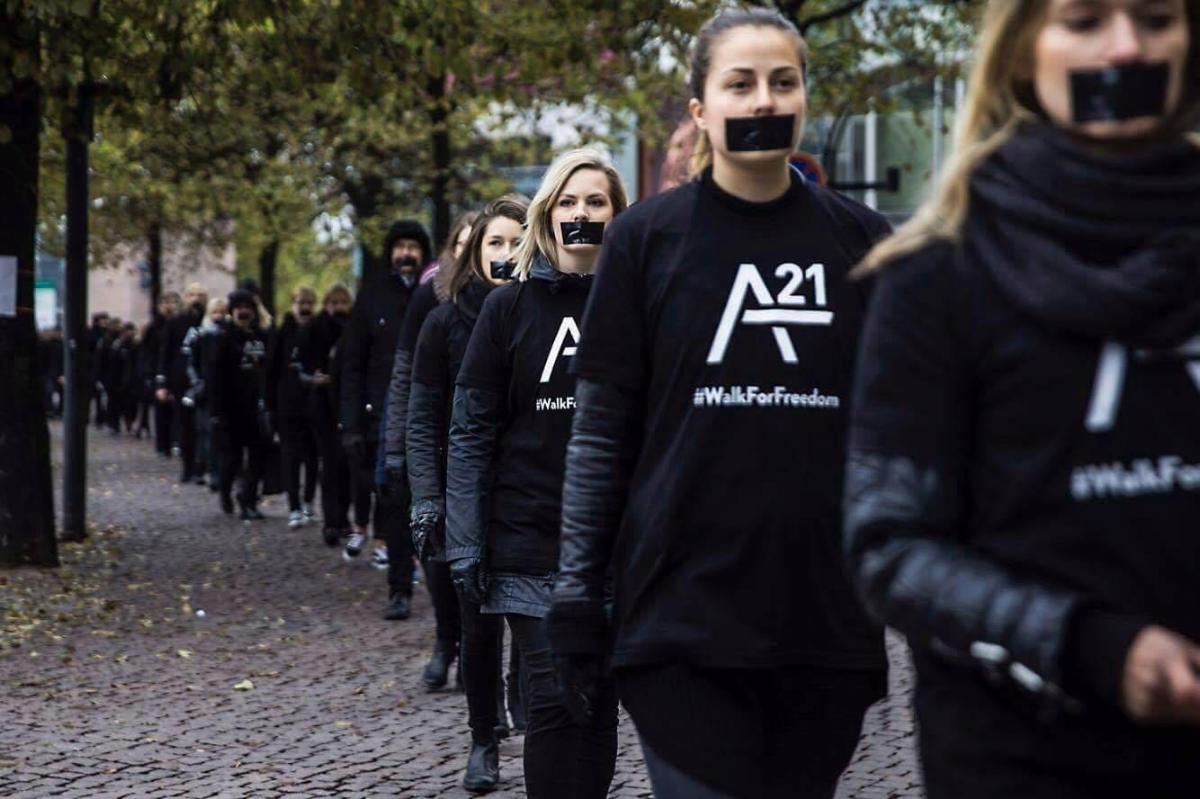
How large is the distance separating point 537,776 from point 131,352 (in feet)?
103

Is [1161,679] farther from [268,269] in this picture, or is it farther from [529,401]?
[268,269]

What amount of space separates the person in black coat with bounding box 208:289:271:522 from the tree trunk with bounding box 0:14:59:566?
4.16 m

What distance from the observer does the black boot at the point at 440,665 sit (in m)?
9.09

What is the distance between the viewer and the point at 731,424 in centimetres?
345

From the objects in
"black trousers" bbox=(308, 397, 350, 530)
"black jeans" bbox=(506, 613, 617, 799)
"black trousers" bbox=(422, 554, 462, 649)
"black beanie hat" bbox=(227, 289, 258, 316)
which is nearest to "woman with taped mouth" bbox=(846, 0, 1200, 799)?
"black jeans" bbox=(506, 613, 617, 799)

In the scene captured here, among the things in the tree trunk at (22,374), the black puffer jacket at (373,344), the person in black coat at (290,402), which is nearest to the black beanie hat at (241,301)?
the person in black coat at (290,402)

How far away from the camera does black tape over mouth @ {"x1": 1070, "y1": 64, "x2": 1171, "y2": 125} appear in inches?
89.4

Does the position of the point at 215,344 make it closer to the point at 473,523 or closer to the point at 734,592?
the point at 473,523

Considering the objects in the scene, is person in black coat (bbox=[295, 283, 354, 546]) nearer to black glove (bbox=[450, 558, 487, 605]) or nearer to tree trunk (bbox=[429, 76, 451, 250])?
tree trunk (bbox=[429, 76, 451, 250])

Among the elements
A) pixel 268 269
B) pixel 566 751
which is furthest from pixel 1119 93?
pixel 268 269

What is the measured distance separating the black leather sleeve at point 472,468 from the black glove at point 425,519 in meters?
0.95

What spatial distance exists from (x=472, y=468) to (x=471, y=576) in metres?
0.30

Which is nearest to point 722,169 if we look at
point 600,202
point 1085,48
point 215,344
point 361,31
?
point 1085,48

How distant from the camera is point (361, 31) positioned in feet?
45.5
